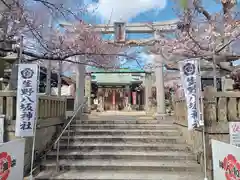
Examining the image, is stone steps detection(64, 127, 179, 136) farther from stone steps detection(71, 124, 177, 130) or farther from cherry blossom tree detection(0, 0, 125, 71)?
cherry blossom tree detection(0, 0, 125, 71)

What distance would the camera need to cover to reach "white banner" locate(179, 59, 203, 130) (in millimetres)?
4844

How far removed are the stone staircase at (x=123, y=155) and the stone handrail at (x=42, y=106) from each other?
2.91ft

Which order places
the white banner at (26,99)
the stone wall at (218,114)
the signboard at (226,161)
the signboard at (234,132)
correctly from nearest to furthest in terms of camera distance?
the signboard at (226,161), the white banner at (26,99), the signboard at (234,132), the stone wall at (218,114)

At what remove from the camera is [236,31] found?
679 centimetres

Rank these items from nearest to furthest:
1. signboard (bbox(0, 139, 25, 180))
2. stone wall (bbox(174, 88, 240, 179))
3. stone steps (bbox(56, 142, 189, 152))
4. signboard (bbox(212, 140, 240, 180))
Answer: signboard (bbox(212, 140, 240, 180)), signboard (bbox(0, 139, 25, 180)), stone wall (bbox(174, 88, 240, 179)), stone steps (bbox(56, 142, 189, 152))

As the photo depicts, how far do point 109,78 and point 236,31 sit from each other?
13.1 meters

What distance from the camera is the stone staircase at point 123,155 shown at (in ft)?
16.7

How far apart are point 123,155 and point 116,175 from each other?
0.93 m

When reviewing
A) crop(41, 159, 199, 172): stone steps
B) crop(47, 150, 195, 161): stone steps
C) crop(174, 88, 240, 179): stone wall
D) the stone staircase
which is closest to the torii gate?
the stone staircase

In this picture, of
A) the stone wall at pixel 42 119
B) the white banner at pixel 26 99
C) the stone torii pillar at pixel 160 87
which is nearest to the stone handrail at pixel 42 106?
the stone wall at pixel 42 119

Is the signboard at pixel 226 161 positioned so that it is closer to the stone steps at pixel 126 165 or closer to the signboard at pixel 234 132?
the signboard at pixel 234 132

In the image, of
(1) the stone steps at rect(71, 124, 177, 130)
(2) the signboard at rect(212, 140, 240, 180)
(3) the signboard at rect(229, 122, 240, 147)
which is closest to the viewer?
(2) the signboard at rect(212, 140, 240, 180)

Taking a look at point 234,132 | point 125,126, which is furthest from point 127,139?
point 234,132

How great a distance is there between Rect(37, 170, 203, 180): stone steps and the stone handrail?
176 centimetres
